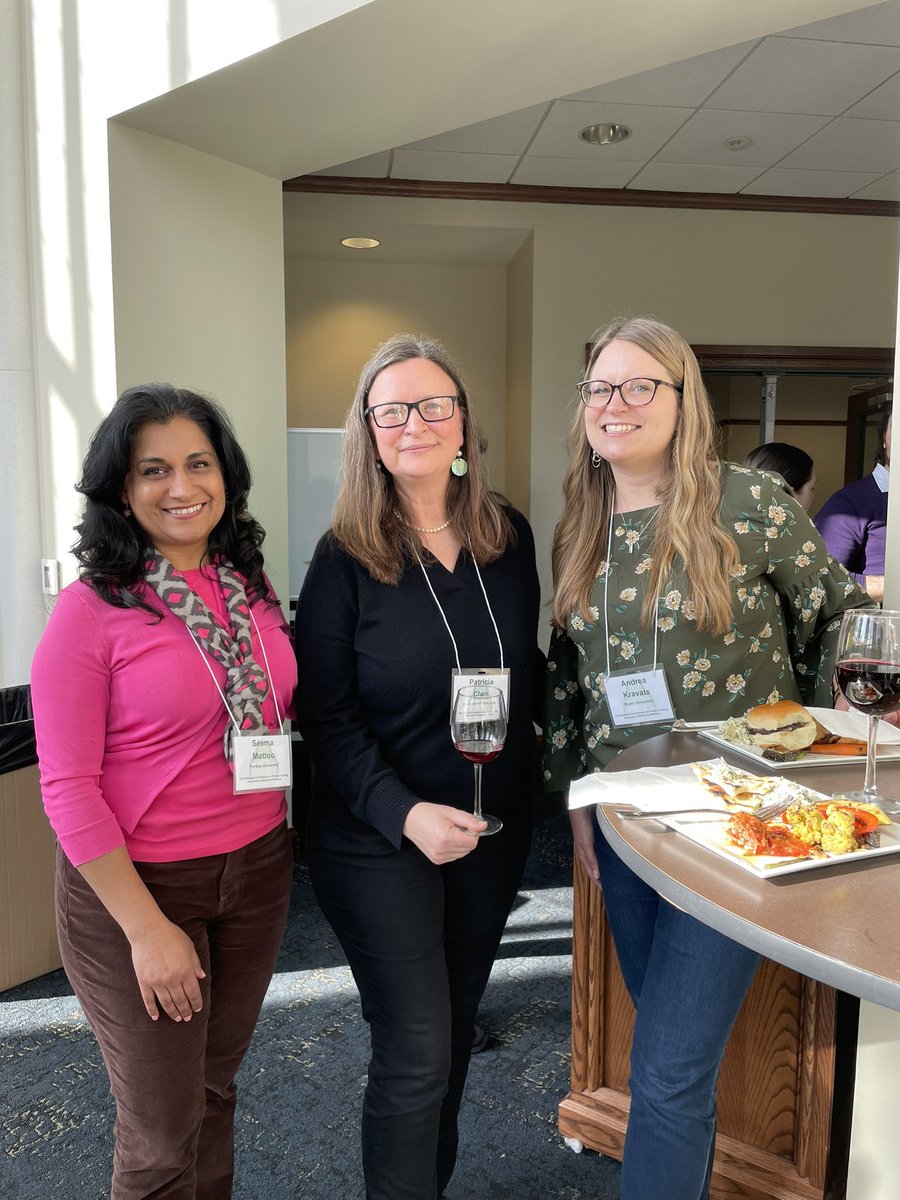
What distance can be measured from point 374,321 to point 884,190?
→ 3.22 meters

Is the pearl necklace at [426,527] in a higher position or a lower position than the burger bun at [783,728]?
higher

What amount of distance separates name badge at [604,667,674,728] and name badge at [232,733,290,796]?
583mm

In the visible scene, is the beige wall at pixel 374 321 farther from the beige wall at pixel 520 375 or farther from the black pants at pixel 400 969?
the black pants at pixel 400 969

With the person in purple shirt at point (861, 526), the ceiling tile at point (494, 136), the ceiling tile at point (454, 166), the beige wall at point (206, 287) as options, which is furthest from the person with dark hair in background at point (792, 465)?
the beige wall at point (206, 287)

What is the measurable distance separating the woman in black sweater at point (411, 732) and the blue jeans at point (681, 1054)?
0.32 meters

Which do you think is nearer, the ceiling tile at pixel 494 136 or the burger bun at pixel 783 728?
the burger bun at pixel 783 728

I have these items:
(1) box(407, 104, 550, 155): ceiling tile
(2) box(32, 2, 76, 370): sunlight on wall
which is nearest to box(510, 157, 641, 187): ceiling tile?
(1) box(407, 104, 550, 155): ceiling tile

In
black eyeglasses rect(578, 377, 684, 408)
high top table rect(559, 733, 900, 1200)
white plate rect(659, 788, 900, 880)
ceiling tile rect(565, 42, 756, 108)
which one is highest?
ceiling tile rect(565, 42, 756, 108)

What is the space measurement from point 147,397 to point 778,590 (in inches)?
46.1

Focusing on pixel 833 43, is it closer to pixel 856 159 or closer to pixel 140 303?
pixel 856 159

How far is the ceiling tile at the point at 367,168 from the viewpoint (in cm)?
457

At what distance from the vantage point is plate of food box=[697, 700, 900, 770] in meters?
1.27

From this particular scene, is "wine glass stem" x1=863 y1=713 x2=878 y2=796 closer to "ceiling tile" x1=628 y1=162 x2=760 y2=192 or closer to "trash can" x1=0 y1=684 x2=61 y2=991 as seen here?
"trash can" x1=0 y1=684 x2=61 y2=991

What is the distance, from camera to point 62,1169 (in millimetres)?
1957
